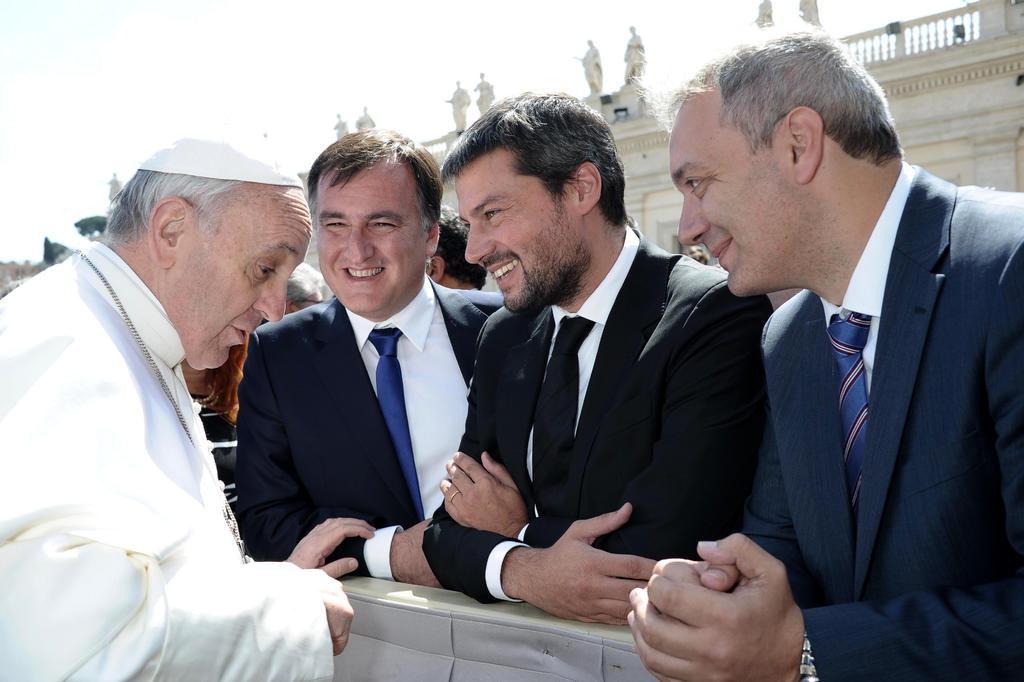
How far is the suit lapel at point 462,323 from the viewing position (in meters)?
3.50

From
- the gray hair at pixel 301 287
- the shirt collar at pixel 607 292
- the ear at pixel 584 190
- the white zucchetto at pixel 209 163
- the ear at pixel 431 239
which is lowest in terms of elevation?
the gray hair at pixel 301 287

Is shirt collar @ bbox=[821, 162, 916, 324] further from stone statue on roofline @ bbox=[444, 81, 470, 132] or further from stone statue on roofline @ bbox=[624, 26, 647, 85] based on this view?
stone statue on roofline @ bbox=[444, 81, 470, 132]

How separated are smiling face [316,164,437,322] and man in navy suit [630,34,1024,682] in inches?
52.3

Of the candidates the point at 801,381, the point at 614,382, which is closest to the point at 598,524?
the point at 614,382

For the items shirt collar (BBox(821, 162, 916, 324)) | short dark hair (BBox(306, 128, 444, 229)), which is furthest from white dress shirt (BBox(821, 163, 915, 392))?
short dark hair (BBox(306, 128, 444, 229))

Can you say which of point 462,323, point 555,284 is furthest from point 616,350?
point 462,323

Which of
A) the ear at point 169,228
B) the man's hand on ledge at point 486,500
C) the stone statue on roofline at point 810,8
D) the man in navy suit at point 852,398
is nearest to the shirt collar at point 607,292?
the man in navy suit at point 852,398

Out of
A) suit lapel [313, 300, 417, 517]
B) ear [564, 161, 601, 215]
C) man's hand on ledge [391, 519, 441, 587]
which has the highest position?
ear [564, 161, 601, 215]

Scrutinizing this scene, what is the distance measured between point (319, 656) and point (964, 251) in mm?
1696

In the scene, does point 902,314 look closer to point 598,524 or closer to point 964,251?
point 964,251

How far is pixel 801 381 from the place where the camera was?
2.27 m

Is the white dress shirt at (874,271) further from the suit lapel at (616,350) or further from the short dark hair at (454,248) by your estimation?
the short dark hair at (454,248)

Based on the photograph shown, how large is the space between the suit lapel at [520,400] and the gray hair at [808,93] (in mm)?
970

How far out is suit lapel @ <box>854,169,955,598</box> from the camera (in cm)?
195
